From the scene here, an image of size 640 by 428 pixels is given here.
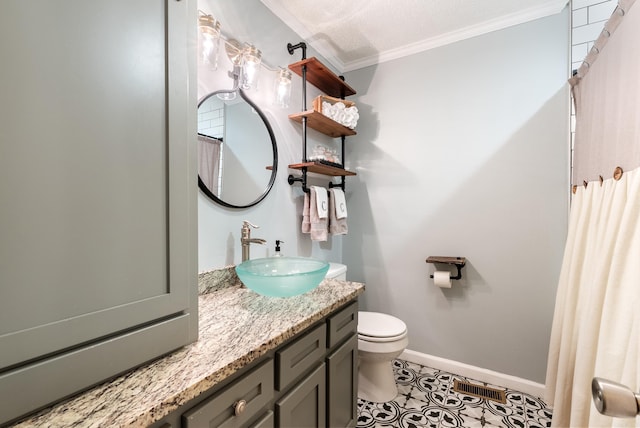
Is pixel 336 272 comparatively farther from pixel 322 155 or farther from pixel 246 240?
pixel 322 155

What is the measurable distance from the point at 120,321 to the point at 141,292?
7 cm

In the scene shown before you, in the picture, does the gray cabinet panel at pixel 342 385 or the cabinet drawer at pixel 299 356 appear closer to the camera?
the cabinet drawer at pixel 299 356

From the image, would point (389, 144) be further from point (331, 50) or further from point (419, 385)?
point (419, 385)

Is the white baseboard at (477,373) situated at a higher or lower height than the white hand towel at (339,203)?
lower

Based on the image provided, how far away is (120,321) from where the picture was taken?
625mm

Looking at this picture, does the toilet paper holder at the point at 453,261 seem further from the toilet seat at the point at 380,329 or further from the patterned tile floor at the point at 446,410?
the patterned tile floor at the point at 446,410

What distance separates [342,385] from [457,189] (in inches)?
60.0

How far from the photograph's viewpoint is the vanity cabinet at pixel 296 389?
0.69m

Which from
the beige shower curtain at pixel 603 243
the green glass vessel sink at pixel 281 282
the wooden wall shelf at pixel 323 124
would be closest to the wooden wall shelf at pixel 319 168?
the wooden wall shelf at pixel 323 124

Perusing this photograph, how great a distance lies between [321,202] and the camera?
6.44 feet

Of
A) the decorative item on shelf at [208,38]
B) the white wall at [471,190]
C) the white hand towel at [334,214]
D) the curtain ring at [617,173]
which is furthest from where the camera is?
the white hand towel at [334,214]

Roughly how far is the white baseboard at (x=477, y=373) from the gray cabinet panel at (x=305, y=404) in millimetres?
1309

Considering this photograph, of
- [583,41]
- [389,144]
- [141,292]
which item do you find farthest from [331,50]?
[141,292]

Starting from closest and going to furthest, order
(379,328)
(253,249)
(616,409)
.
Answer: (616,409), (253,249), (379,328)
